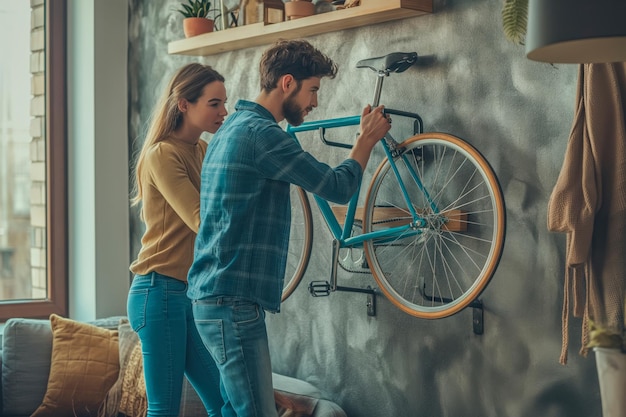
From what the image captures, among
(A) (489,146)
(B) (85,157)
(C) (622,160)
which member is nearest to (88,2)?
(B) (85,157)

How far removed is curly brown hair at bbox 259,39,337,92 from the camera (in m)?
2.37

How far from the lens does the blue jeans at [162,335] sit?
8.64 feet

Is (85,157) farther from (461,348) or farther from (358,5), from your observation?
(461,348)

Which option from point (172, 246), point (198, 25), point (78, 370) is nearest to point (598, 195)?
point (172, 246)

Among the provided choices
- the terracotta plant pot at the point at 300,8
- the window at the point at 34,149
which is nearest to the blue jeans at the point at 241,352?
the terracotta plant pot at the point at 300,8

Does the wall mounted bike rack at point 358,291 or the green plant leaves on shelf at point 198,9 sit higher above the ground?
the green plant leaves on shelf at point 198,9

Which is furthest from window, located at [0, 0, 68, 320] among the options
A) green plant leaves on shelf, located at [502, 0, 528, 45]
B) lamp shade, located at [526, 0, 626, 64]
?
lamp shade, located at [526, 0, 626, 64]

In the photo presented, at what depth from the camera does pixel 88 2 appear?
4395mm

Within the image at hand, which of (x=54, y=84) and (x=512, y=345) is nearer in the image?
(x=512, y=345)

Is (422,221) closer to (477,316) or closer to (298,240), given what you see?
(477,316)

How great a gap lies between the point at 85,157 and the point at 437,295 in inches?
86.6

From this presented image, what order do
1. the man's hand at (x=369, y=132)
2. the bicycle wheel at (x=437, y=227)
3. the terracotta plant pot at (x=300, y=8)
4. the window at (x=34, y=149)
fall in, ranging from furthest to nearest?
the window at (x=34, y=149) → the terracotta plant pot at (x=300, y=8) → the bicycle wheel at (x=437, y=227) → the man's hand at (x=369, y=132)

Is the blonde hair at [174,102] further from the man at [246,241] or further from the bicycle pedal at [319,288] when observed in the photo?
the bicycle pedal at [319,288]

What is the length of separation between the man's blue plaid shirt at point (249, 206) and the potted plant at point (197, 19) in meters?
1.66
